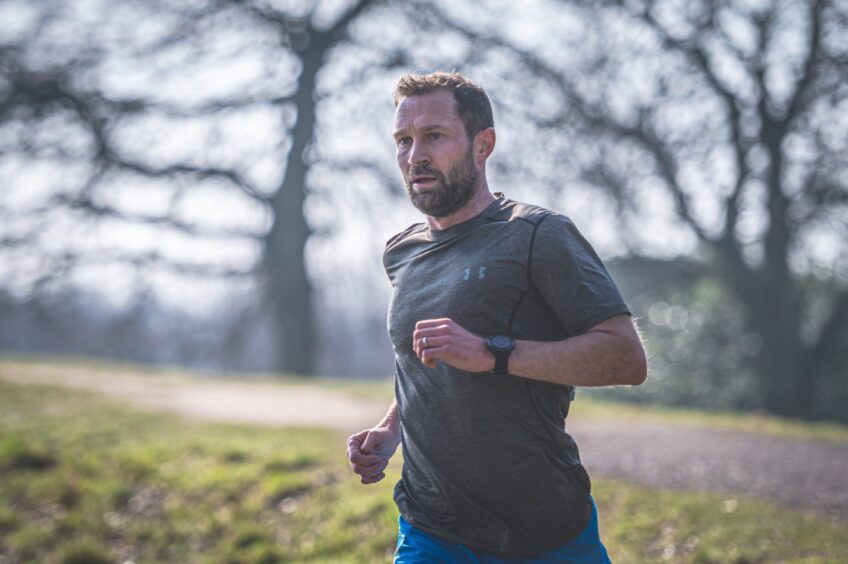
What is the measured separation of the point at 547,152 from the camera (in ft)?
44.3

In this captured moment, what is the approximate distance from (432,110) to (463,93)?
4.8 inches

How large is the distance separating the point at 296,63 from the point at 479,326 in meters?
15.3

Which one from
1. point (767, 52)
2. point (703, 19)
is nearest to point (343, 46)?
point (703, 19)

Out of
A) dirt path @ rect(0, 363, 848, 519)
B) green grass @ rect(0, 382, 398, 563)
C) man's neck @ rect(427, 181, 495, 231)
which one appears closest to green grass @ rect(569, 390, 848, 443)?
dirt path @ rect(0, 363, 848, 519)

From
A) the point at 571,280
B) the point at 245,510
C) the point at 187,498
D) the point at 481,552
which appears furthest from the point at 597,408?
the point at 571,280

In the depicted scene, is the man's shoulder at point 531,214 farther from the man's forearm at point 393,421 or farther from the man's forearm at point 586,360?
the man's forearm at point 393,421

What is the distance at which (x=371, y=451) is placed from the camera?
8.30 feet

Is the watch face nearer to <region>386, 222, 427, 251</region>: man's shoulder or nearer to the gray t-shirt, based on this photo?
the gray t-shirt

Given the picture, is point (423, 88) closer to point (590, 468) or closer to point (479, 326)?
point (479, 326)

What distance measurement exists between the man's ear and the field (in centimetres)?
315

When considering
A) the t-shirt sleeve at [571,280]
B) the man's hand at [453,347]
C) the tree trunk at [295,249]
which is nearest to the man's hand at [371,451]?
the man's hand at [453,347]

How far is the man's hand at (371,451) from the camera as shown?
248cm

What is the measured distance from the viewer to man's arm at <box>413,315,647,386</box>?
1.96 meters

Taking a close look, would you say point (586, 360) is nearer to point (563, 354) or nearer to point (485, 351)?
point (563, 354)
